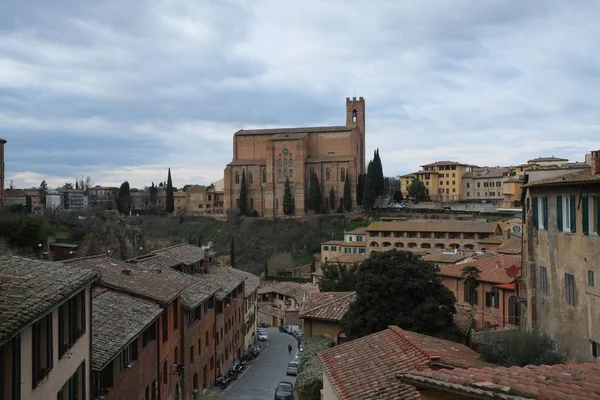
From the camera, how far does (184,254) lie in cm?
3181

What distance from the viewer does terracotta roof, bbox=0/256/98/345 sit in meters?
8.20

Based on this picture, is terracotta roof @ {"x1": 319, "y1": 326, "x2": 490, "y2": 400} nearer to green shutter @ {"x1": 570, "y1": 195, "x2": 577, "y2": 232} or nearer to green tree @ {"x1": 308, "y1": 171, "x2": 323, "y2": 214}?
green shutter @ {"x1": 570, "y1": 195, "x2": 577, "y2": 232}

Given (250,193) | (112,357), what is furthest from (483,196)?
(112,357)

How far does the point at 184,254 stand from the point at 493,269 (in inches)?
675

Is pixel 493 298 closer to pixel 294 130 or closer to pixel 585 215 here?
pixel 585 215

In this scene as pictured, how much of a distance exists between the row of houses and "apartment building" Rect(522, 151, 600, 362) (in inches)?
501

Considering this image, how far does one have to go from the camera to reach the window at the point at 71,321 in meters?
11.4

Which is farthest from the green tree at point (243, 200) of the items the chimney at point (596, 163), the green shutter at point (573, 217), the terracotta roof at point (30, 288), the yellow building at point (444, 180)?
the terracotta roof at point (30, 288)

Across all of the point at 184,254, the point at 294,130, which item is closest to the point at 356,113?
the point at 294,130

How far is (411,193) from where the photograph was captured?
10150cm

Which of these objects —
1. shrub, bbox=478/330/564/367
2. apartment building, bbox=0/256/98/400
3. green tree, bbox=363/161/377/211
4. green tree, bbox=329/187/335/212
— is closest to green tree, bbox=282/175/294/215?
green tree, bbox=329/187/335/212

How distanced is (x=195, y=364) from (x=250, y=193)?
252 feet

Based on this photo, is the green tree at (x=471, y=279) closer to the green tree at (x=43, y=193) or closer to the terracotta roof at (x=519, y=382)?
the terracotta roof at (x=519, y=382)

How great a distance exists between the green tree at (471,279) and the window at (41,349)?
72.7 feet
